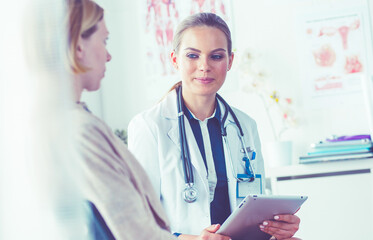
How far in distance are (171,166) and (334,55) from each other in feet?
5.78

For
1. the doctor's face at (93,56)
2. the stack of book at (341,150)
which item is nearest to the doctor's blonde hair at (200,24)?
the doctor's face at (93,56)

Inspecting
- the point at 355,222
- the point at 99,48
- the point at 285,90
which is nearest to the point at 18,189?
the point at 99,48

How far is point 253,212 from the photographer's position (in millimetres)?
1202

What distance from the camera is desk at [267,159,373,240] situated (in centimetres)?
233

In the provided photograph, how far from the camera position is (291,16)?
9.34ft

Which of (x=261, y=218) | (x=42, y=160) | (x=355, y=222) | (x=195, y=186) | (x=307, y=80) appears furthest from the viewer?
(x=307, y=80)

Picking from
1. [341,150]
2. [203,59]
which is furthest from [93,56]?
[341,150]

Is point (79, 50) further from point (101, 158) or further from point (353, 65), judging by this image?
point (353, 65)

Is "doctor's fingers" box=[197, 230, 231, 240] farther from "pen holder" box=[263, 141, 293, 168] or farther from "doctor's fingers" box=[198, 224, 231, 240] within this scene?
"pen holder" box=[263, 141, 293, 168]

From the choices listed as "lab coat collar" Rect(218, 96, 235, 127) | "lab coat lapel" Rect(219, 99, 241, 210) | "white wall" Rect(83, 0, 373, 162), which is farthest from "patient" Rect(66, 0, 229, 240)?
"white wall" Rect(83, 0, 373, 162)

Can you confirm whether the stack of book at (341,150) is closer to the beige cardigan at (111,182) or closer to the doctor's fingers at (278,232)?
the doctor's fingers at (278,232)

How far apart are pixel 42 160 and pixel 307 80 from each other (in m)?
2.39

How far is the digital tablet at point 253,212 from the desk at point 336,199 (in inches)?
42.3

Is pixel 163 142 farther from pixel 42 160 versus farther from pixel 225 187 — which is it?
pixel 42 160
